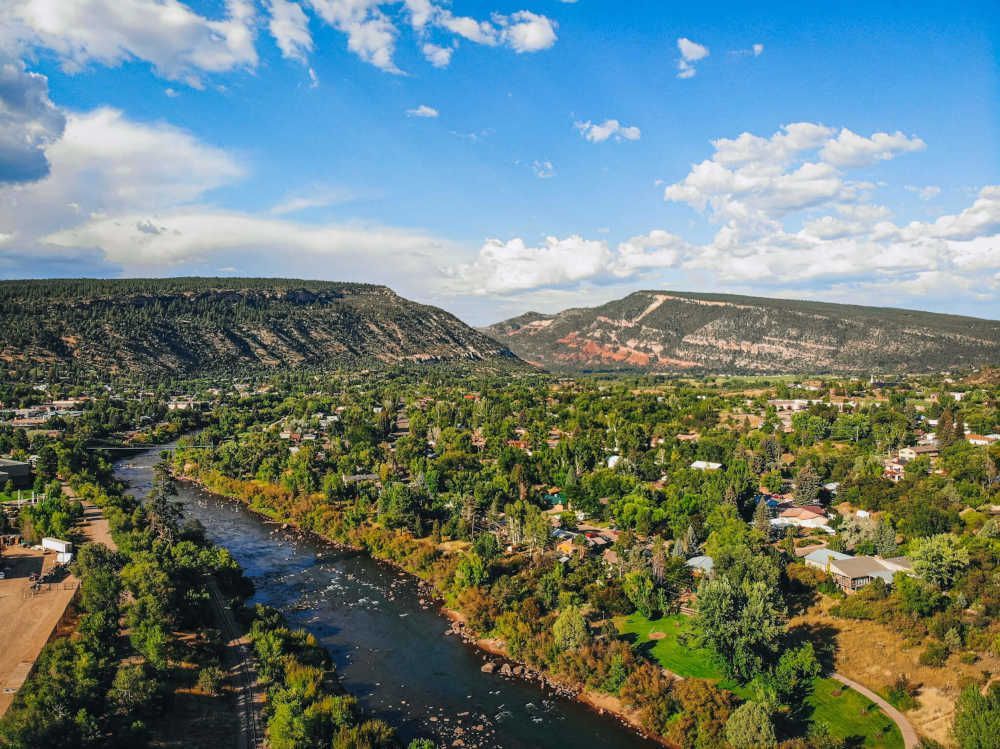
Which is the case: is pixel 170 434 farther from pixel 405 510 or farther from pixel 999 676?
pixel 999 676

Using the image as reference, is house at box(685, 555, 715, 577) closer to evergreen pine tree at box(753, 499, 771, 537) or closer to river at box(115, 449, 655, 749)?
evergreen pine tree at box(753, 499, 771, 537)

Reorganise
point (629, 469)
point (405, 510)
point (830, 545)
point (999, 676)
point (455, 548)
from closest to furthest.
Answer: point (999, 676), point (830, 545), point (455, 548), point (405, 510), point (629, 469)

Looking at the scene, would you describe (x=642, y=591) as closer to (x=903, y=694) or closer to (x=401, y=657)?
(x=903, y=694)

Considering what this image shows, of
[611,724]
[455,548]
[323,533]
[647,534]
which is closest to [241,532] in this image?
[323,533]

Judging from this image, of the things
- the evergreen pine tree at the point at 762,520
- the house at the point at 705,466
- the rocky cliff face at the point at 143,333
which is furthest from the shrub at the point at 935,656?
the rocky cliff face at the point at 143,333

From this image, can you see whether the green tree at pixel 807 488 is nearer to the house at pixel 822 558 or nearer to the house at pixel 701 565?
the house at pixel 822 558
